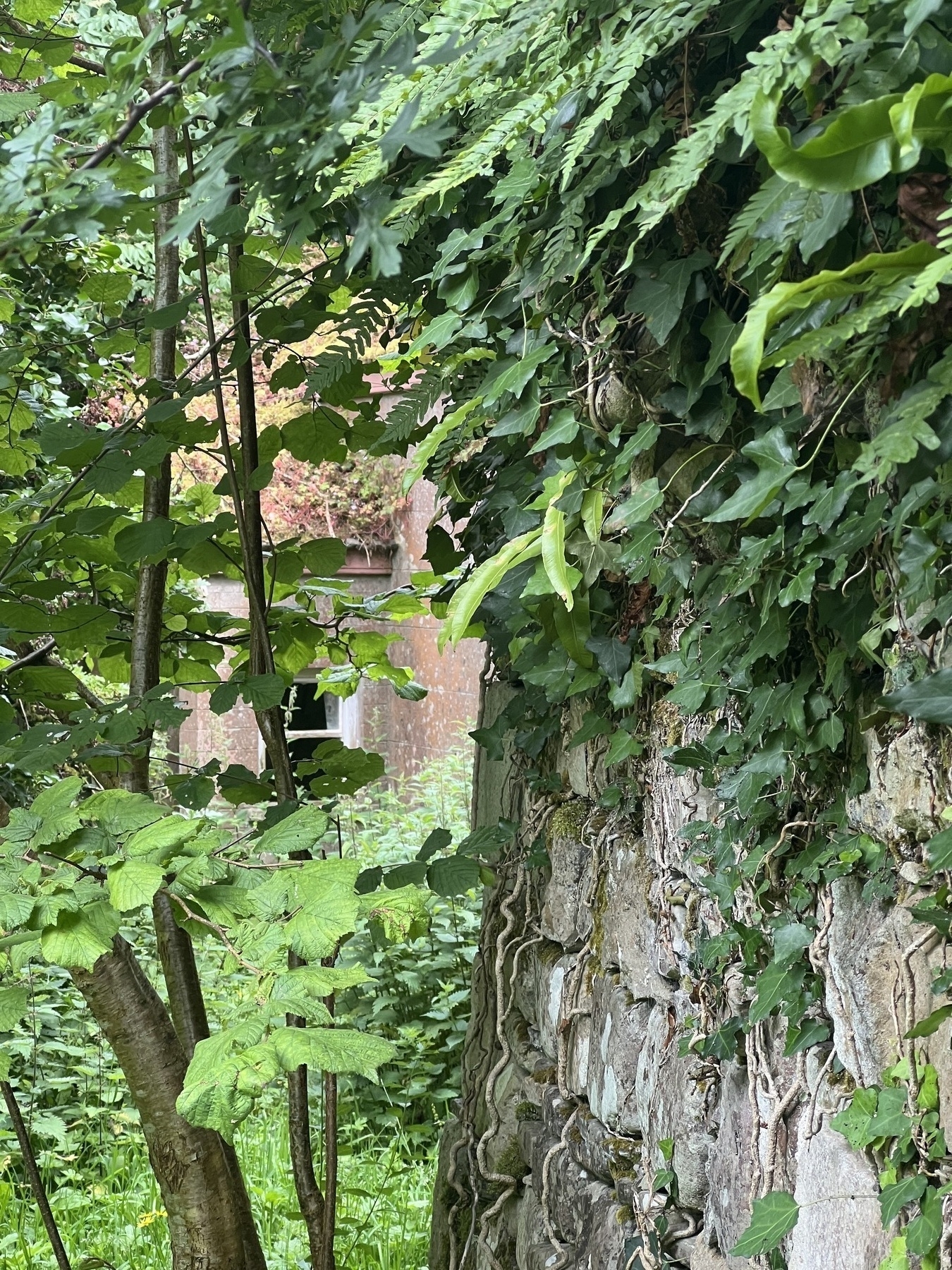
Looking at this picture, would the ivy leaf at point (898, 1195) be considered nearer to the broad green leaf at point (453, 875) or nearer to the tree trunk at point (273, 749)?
the broad green leaf at point (453, 875)

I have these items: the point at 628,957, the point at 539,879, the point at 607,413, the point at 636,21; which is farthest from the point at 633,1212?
the point at 636,21

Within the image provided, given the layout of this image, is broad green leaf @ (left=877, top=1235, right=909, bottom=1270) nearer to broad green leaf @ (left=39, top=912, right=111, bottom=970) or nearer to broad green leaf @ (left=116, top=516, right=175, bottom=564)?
broad green leaf @ (left=39, top=912, right=111, bottom=970)

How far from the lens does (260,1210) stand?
2.94 m

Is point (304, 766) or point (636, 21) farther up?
point (636, 21)

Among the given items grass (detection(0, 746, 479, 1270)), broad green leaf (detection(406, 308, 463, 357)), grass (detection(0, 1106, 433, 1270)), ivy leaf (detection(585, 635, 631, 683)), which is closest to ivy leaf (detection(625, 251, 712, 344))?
broad green leaf (detection(406, 308, 463, 357))

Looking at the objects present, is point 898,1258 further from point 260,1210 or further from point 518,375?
point 260,1210

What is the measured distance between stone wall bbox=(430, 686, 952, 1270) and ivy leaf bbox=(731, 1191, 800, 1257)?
18 mm

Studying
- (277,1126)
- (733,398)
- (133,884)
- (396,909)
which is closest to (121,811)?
(133,884)

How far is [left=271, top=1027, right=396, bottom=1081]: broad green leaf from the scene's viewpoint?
0.85 metres

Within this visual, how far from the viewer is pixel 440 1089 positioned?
151 inches

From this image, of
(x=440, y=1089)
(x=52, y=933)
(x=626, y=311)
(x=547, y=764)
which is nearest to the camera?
(x=52, y=933)

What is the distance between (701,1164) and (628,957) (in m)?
0.30

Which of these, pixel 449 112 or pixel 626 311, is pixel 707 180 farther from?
pixel 449 112

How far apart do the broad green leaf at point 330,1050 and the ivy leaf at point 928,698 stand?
0.48 m
